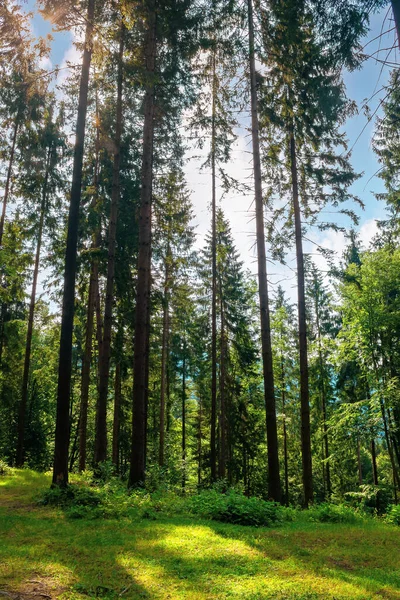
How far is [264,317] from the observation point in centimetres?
1159

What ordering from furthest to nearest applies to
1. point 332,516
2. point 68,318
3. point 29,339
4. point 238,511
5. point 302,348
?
1. point 29,339
2. point 302,348
3. point 68,318
4. point 332,516
5. point 238,511

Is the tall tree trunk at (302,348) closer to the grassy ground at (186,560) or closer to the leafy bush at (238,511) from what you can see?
the leafy bush at (238,511)

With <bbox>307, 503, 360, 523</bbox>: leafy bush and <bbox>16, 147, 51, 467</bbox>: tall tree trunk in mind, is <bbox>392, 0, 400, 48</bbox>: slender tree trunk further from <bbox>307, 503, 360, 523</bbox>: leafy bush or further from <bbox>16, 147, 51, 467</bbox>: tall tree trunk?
<bbox>16, 147, 51, 467</bbox>: tall tree trunk

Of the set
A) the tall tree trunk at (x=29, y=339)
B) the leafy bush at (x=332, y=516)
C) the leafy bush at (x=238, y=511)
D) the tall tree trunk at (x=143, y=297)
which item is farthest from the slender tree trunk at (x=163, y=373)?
the leafy bush at (x=332, y=516)

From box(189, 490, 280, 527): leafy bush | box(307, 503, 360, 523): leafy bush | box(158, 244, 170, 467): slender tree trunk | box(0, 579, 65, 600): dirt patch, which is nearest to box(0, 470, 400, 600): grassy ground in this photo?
box(0, 579, 65, 600): dirt patch

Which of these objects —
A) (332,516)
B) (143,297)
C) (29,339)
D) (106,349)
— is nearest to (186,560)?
(332,516)

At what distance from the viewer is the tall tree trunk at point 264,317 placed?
428 inches

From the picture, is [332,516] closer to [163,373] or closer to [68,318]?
[68,318]

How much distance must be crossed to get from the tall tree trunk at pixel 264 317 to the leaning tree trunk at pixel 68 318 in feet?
17.2

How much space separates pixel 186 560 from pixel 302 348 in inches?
369

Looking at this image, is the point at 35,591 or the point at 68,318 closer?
the point at 35,591

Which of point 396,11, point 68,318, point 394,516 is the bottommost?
point 394,516

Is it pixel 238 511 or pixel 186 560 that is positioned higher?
pixel 186 560

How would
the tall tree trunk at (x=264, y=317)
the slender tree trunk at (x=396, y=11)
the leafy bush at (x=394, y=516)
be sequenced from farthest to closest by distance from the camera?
1. the tall tree trunk at (x=264, y=317)
2. the leafy bush at (x=394, y=516)
3. the slender tree trunk at (x=396, y=11)
